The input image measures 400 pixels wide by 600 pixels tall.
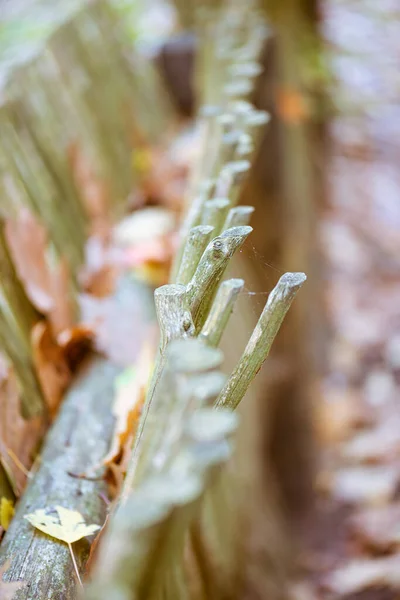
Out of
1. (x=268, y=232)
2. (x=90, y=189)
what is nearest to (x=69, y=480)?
(x=90, y=189)

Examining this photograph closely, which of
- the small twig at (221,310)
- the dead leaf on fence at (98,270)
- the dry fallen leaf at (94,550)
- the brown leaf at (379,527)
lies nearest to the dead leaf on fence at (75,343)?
the dead leaf on fence at (98,270)

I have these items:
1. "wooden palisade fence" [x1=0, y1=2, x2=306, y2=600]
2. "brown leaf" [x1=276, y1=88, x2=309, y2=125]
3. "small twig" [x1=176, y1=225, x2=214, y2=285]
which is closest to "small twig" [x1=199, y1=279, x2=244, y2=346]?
"wooden palisade fence" [x1=0, y1=2, x2=306, y2=600]

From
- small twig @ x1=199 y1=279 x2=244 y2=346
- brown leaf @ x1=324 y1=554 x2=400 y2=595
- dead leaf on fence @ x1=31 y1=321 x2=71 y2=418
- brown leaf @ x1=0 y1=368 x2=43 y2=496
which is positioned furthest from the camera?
brown leaf @ x1=324 y1=554 x2=400 y2=595

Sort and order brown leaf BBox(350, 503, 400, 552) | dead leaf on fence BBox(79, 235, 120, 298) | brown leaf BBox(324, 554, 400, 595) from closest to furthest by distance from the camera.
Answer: dead leaf on fence BBox(79, 235, 120, 298)
brown leaf BBox(324, 554, 400, 595)
brown leaf BBox(350, 503, 400, 552)

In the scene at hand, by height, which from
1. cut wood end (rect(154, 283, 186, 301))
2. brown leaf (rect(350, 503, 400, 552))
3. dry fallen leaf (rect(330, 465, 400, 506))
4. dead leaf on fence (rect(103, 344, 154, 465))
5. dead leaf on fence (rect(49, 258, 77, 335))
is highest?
cut wood end (rect(154, 283, 186, 301))

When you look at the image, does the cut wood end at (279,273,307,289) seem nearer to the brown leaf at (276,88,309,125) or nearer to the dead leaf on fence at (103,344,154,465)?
the dead leaf on fence at (103,344,154,465)

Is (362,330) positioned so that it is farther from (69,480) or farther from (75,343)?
(69,480)

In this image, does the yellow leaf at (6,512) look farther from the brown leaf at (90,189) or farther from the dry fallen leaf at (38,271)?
the brown leaf at (90,189)
